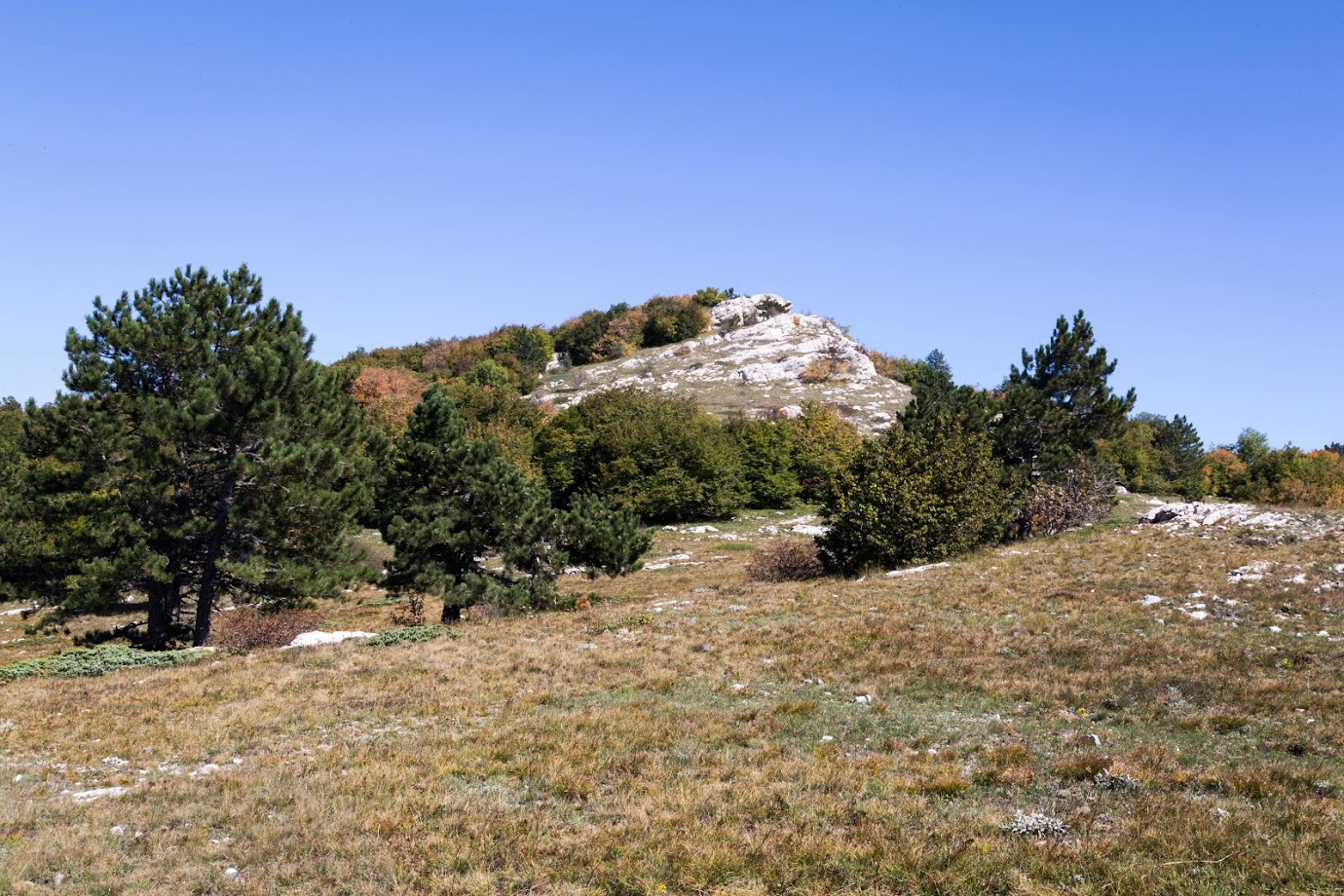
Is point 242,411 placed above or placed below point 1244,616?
above

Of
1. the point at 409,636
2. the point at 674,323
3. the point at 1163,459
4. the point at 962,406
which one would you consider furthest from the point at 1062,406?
the point at 674,323

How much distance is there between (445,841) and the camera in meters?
8.69

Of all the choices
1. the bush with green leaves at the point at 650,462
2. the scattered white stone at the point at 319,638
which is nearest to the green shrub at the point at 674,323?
the bush with green leaves at the point at 650,462

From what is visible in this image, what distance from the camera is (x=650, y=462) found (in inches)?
2724

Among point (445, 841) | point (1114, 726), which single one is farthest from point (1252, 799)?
point (445, 841)

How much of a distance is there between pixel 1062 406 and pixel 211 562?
141 feet

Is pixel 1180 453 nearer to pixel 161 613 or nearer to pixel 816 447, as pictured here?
pixel 816 447

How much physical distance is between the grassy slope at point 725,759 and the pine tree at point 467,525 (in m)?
5.83

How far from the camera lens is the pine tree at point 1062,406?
43500 mm

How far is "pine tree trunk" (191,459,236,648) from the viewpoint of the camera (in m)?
26.7

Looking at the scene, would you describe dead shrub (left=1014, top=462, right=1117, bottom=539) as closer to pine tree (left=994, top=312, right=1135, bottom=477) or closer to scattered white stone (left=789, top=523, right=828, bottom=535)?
pine tree (left=994, top=312, right=1135, bottom=477)

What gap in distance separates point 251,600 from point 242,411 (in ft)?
23.4

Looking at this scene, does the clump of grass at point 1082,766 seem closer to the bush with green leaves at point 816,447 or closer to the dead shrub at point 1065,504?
the dead shrub at point 1065,504

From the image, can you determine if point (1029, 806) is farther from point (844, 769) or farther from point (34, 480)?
point (34, 480)
